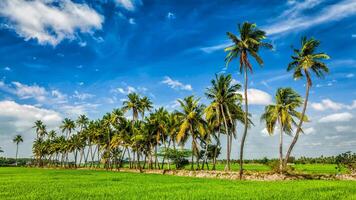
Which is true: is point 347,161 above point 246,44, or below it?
below

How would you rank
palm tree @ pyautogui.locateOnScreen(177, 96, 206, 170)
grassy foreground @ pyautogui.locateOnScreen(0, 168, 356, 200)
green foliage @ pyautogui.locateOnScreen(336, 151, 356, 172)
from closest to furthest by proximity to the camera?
grassy foreground @ pyautogui.locateOnScreen(0, 168, 356, 200) → green foliage @ pyautogui.locateOnScreen(336, 151, 356, 172) → palm tree @ pyautogui.locateOnScreen(177, 96, 206, 170)

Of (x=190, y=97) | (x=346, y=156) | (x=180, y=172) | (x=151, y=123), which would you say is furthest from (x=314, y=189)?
(x=151, y=123)

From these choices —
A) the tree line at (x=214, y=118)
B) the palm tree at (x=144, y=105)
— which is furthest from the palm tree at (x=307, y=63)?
the palm tree at (x=144, y=105)

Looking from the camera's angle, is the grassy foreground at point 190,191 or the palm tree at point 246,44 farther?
the palm tree at point 246,44

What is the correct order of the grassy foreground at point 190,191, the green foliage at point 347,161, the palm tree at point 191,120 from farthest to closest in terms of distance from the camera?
the palm tree at point 191,120
the green foliage at point 347,161
the grassy foreground at point 190,191

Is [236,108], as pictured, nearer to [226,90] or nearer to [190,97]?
[226,90]

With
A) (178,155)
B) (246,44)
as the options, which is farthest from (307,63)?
(178,155)

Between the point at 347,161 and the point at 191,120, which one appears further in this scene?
the point at 191,120

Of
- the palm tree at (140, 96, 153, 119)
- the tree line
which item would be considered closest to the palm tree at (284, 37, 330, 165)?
the tree line

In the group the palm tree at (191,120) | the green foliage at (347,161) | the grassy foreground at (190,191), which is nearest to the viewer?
the grassy foreground at (190,191)

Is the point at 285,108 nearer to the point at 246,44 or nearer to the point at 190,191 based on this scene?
the point at 246,44

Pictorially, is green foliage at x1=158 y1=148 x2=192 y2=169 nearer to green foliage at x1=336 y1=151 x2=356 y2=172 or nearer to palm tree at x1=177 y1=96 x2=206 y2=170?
palm tree at x1=177 y1=96 x2=206 y2=170

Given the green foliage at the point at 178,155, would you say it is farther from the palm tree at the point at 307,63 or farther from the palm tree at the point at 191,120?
the palm tree at the point at 307,63

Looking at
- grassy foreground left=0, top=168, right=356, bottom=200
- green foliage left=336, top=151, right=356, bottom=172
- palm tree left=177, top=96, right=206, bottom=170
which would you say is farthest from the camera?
palm tree left=177, top=96, right=206, bottom=170
